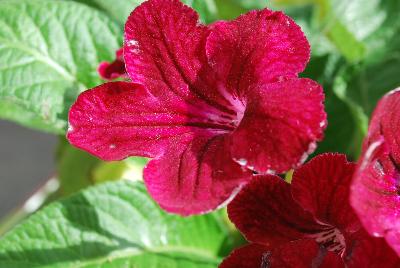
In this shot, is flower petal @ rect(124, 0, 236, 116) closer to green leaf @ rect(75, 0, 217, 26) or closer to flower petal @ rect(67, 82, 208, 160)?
flower petal @ rect(67, 82, 208, 160)

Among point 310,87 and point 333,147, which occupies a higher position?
point 310,87

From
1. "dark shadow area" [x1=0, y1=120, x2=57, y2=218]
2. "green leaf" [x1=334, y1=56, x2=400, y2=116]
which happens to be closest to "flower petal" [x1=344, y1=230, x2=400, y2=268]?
"green leaf" [x1=334, y1=56, x2=400, y2=116]

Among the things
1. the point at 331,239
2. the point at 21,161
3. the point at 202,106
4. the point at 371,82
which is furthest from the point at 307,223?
the point at 21,161

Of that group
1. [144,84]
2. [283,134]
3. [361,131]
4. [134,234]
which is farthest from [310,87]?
[361,131]

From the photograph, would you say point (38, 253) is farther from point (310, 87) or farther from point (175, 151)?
point (310, 87)

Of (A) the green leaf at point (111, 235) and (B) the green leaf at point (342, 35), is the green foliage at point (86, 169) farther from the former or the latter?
(B) the green leaf at point (342, 35)

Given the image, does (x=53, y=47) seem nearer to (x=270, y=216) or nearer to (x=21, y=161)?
(x=270, y=216)
